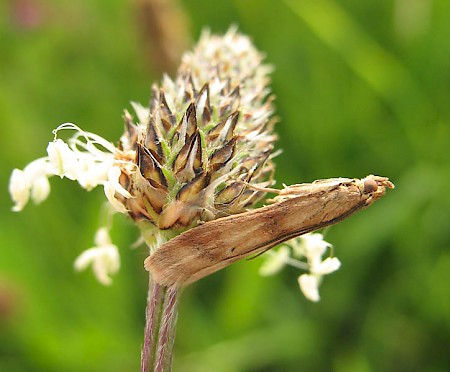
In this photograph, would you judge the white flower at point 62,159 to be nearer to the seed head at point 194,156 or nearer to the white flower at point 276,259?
the seed head at point 194,156

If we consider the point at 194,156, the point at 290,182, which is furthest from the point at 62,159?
the point at 290,182

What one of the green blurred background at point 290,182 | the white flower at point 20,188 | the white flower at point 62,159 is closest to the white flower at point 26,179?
the white flower at point 20,188

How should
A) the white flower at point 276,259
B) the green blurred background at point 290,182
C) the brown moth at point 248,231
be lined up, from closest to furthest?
the brown moth at point 248,231, the white flower at point 276,259, the green blurred background at point 290,182

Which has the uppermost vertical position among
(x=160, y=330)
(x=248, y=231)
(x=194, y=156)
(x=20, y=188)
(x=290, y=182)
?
(x=290, y=182)

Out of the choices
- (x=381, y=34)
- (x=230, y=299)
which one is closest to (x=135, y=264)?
(x=230, y=299)

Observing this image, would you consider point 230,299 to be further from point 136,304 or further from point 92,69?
point 92,69

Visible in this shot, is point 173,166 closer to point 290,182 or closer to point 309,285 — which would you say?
point 309,285

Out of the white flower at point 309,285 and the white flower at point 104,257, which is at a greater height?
the white flower at point 104,257
